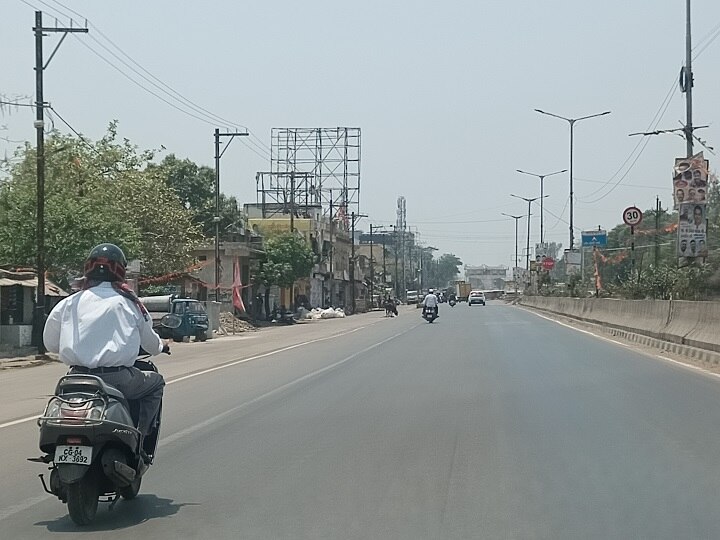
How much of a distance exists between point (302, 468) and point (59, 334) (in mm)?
3182

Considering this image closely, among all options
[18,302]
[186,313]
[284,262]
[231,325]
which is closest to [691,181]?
[186,313]

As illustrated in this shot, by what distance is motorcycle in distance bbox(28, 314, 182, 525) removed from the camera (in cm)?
704

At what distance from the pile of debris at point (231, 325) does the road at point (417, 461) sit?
30.8m

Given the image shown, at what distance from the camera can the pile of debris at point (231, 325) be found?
170 ft

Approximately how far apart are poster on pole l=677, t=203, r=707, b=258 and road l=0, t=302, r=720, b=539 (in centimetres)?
961

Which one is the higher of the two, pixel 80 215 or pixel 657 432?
pixel 80 215

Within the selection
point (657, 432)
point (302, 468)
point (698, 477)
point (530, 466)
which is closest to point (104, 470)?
point (302, 468)

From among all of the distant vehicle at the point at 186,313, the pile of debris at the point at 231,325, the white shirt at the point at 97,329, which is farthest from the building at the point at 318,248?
the white shirt at the point at 97,329

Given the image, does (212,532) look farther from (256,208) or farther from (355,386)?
(256,208)

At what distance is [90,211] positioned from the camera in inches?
1380

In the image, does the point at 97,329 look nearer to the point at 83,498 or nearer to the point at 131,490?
the point at 83,498

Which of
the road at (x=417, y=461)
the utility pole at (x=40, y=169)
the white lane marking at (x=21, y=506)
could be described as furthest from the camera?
the utility pole at (x=40, y=169)

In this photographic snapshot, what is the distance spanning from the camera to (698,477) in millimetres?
9336

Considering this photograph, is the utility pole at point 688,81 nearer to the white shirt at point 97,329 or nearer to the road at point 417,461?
the road at point 417,461
